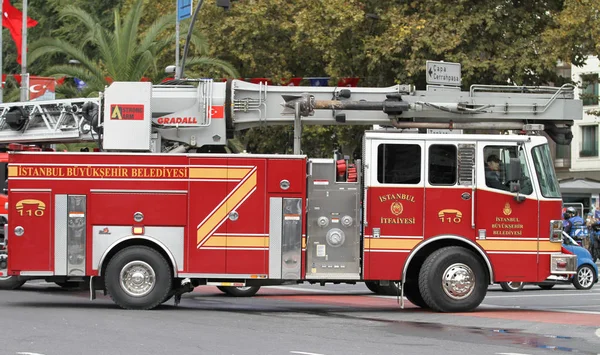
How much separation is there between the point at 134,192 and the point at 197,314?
205cm

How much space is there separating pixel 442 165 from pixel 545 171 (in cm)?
160

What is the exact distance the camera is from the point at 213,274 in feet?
55.3

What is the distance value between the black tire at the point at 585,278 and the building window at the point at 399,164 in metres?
8.61

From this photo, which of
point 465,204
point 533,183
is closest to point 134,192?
point 465,204

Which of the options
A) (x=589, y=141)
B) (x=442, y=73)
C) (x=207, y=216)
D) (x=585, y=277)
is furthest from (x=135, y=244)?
(x=589, y=141)

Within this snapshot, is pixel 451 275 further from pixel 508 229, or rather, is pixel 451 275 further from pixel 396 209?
pixel 396 209

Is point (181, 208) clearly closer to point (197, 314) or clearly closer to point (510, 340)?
point (197, 314)

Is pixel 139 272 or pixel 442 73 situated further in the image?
pixel 442 73

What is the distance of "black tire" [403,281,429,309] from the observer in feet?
58.9

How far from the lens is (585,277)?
79.5ft

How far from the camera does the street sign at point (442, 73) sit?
57.6 feet

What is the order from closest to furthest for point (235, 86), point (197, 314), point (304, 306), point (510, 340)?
A: point (510, 340) < point (197, 314) < point (235, 86) < point (304, 306)

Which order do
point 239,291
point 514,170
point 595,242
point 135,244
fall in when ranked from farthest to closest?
point 595,242
point 239,291
point 135,244
point 514,170

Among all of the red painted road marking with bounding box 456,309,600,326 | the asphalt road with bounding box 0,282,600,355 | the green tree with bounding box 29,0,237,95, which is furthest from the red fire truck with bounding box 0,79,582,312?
the green tree with bounding box 29,0,237,95
